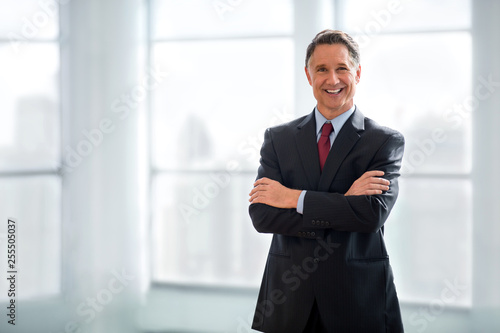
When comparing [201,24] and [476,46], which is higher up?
[201,24]

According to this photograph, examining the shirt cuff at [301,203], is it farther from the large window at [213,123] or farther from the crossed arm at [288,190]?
the large window at [213,123]

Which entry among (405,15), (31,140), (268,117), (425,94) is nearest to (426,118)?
(425,94)

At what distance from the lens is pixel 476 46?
286 cm

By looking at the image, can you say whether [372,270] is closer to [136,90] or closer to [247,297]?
[247,297]

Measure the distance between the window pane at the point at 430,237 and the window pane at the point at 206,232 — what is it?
2.84 ft

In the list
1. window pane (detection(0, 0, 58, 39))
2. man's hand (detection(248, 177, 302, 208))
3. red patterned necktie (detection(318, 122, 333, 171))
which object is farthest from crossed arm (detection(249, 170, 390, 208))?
window pane (detection(0, 0, 58, 39))

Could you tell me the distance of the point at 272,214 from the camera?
189 centimetres

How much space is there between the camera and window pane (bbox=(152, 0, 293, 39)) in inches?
126

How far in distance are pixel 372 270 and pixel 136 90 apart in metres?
2.17

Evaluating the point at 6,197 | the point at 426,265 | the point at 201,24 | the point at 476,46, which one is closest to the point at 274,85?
the point at 201,24

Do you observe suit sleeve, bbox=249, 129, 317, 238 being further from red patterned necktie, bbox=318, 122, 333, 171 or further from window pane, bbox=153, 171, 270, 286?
window pane, bbox=153, 171, 270, 286

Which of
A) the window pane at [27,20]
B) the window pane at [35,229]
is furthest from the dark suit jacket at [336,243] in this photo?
the window pane at [27,20]

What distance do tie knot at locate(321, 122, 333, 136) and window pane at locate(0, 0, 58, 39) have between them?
225cm

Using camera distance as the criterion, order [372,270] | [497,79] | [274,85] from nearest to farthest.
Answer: [372,270], [497,79], [274,85]
